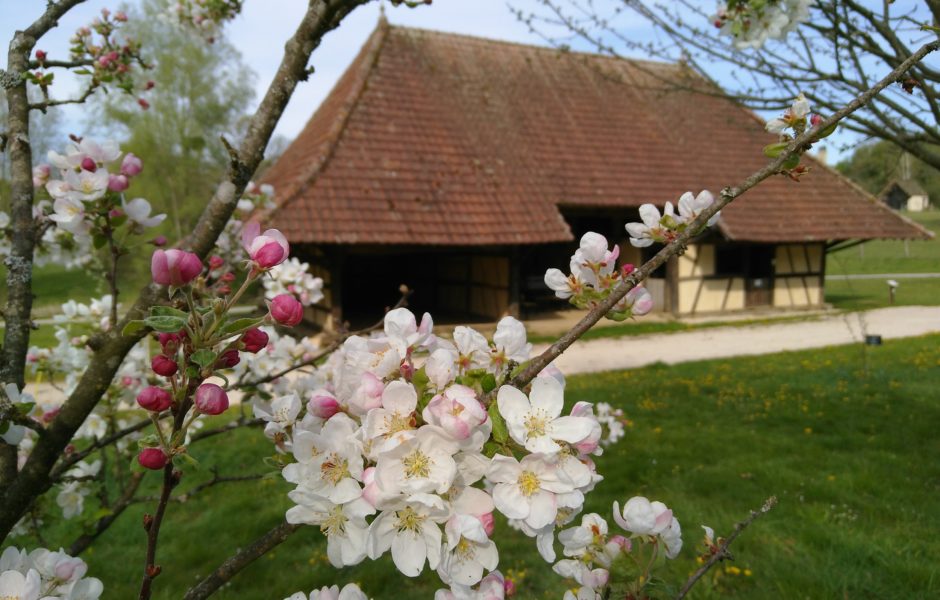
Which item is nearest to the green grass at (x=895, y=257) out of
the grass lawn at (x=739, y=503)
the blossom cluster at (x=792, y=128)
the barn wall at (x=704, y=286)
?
the barn wall at (x=704, y=286)

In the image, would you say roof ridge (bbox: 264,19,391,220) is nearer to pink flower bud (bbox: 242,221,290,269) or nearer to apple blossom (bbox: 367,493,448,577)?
pink flower bud (bbox: 242,221,290,269)

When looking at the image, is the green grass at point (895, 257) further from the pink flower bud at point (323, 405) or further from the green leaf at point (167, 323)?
the green leaf at point (167, 323)

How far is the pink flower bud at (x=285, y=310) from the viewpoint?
33.0 inches

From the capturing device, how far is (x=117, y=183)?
1.62 m

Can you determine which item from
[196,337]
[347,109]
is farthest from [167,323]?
[347,109]

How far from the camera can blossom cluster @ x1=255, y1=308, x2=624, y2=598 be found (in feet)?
2.50

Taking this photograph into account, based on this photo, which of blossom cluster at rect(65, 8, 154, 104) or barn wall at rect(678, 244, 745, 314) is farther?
barn wall at rect(678, 244, 745, 314)

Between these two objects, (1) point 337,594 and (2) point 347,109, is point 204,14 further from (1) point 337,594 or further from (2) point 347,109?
(2) point 347,109

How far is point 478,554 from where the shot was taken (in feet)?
2.70

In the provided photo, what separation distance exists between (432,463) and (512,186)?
1089 cm

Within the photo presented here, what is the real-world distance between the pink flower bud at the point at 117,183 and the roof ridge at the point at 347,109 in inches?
287

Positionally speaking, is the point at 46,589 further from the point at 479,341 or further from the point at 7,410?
the point at 479,341

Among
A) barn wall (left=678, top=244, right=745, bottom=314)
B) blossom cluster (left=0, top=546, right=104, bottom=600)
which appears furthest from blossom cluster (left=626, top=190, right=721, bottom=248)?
barn wall (left=678, top=244, right=745, bottom=314)

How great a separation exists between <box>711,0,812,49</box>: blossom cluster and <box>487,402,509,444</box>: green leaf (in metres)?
1.91
